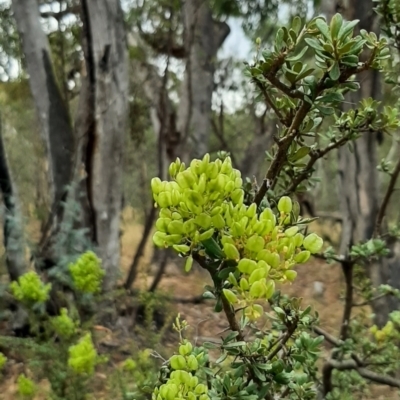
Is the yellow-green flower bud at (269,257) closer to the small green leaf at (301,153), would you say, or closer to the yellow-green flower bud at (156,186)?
the yellow-green flower bud at (156,186)

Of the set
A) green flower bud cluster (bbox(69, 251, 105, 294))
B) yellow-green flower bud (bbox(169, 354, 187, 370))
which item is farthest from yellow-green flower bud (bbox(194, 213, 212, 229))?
green flower bud cluster (bbox(69, 251, 105, 294))

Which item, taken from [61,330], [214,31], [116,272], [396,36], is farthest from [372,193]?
[214,31]

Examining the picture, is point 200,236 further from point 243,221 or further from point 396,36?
point 396,36

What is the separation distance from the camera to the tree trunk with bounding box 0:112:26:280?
9.43ft

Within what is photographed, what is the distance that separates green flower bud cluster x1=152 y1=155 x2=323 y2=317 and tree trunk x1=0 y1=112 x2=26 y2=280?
2.36 metres

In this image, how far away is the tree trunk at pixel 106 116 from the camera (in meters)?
3.19

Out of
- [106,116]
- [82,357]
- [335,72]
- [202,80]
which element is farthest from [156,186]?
[202,80]

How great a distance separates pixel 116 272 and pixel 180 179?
286 centimetres

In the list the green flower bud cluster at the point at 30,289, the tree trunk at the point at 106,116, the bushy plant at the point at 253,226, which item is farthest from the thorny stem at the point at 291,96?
the tree trunk at the point at 106,116

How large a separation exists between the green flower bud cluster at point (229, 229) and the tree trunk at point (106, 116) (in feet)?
8.60

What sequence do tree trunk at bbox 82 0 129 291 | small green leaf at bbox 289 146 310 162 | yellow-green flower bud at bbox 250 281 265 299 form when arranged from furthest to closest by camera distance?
tree trunk at bbox 82 0 129 291 → small green leaf at bbox 289 146 310 162 → yellow-green flower bud at bbox 250 281 265 299

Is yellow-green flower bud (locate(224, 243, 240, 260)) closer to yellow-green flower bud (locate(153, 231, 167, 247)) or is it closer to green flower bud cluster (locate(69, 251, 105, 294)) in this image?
yellow-green flower bud (locate(153, 231, 167, 247))

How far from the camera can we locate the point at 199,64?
6859mm

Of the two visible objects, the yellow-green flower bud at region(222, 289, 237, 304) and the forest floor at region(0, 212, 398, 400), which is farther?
the forest floor at region(0, 212, 398, 400)
